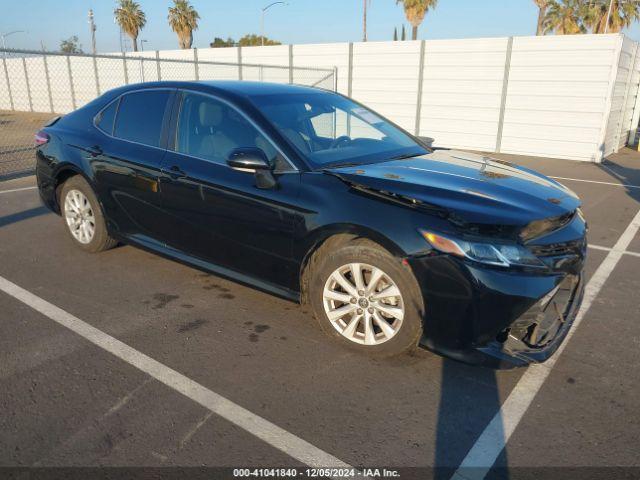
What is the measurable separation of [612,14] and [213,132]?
3992 centimetres

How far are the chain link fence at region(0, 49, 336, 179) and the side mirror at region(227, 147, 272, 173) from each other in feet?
37.1

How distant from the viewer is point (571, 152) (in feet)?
47.1

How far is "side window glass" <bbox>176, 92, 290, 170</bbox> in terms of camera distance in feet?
11.3

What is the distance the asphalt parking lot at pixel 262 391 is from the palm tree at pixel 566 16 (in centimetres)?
3686

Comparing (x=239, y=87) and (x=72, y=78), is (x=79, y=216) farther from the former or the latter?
(x=72, y=78)

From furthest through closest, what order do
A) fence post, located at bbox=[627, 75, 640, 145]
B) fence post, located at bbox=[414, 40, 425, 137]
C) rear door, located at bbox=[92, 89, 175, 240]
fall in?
1. fence post, located at bbox=[627, 75, 640, 145]
2. fence post, located at bbox=[414, 40, 425, 137]
3. rear door, located at bbox=[92, 89, 175, 240]

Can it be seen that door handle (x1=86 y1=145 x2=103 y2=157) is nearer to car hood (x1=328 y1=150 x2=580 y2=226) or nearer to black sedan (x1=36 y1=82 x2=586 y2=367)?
black sedan (x1=36 y1=82 x2=586 y2=367)

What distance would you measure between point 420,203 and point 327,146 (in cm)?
113

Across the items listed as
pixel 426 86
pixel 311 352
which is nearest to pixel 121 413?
pixel 311 352

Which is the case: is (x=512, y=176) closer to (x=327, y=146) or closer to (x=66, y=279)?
(x=327, y=146)

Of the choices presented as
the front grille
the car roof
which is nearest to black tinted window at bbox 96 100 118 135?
the car roof

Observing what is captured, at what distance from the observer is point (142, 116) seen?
419cm

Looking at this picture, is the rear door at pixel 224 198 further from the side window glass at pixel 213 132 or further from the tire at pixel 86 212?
the tire at pixel 86 212

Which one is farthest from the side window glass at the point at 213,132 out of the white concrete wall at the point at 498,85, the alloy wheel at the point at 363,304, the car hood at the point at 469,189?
the white concrete wall at the point at 498,85
